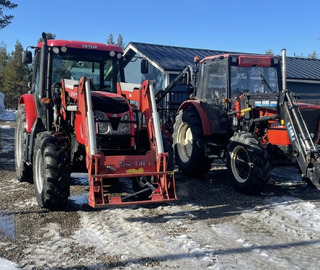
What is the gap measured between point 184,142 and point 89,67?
2968 millimetres

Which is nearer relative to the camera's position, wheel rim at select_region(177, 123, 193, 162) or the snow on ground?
the snow on ground

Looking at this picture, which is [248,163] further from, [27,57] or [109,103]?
[27,57]

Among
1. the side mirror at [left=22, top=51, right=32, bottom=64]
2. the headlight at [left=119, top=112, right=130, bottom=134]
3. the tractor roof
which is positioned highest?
the tractor roof

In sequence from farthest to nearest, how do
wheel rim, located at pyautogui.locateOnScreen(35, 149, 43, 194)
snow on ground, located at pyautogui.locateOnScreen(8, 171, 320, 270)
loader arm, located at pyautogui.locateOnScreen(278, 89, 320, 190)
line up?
loader arm, located at pyautogui.locateOnScreen(278, 89, 320, 190) < wheel rim, located at pyautogui.locateOnScreen(35, 149, 43, 194) < snow on ground, located at pyautogui.locateOnScreen(8, 171, 320, 270)

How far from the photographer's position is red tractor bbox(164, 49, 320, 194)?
6309 mm

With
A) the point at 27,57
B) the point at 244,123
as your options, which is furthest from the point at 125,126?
the point at 244,123

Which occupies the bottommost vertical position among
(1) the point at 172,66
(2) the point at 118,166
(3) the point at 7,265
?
(3) the point at 7,265

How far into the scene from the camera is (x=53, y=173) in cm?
520

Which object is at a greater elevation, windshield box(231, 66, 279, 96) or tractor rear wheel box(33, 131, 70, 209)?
windshield box(231, 66, 279, 96)

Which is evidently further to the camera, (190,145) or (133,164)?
(190,145)

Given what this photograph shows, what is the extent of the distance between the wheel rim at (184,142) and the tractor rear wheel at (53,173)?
3.70 metres

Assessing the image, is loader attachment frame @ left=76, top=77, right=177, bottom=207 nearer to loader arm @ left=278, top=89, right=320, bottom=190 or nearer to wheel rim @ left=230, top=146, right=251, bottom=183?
wheel rim @ left=230, top=146, right=251, bottom=183

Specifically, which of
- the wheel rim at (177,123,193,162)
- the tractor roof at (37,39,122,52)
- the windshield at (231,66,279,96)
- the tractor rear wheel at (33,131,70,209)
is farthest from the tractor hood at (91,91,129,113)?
the wheel rim at (177,123,193,162)

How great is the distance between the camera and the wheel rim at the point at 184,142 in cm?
867
